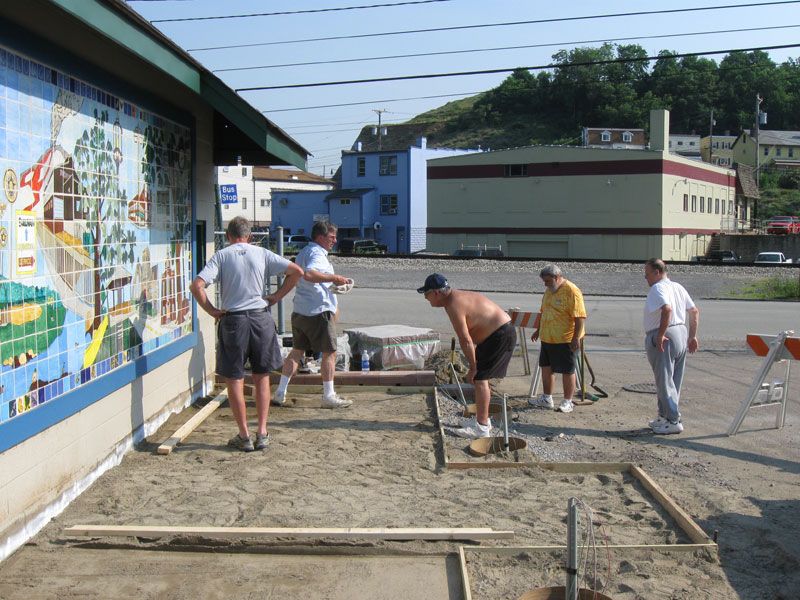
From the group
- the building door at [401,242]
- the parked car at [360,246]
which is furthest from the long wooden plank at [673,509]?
the building door at [401,242]

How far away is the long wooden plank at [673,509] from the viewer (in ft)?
16.9

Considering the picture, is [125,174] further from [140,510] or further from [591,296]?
[591,296]

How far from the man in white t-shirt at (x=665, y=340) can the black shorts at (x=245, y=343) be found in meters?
3.66

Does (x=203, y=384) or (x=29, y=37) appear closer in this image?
(x=29, y=37)

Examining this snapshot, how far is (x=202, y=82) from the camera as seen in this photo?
25.0 feet

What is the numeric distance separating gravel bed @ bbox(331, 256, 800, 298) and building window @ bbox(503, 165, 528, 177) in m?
25.1

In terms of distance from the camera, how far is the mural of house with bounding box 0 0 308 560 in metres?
5.03

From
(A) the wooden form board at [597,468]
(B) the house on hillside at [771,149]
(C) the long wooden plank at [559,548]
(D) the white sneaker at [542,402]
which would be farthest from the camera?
(B) the house on hillside at [771,149]

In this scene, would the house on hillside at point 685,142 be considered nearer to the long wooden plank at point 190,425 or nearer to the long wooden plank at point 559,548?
the long wooden plank at point 190,425

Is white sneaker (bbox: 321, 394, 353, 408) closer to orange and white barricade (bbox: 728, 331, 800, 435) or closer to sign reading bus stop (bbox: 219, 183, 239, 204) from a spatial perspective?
orange and white barricade (bbox: 728, 331, 800, 435)

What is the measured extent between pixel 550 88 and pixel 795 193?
53877mm

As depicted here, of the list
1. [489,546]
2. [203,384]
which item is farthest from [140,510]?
[203,384]

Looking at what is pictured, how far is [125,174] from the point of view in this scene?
6996 millimetres

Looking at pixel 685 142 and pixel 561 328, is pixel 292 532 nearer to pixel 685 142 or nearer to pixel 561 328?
pixel 561 328
